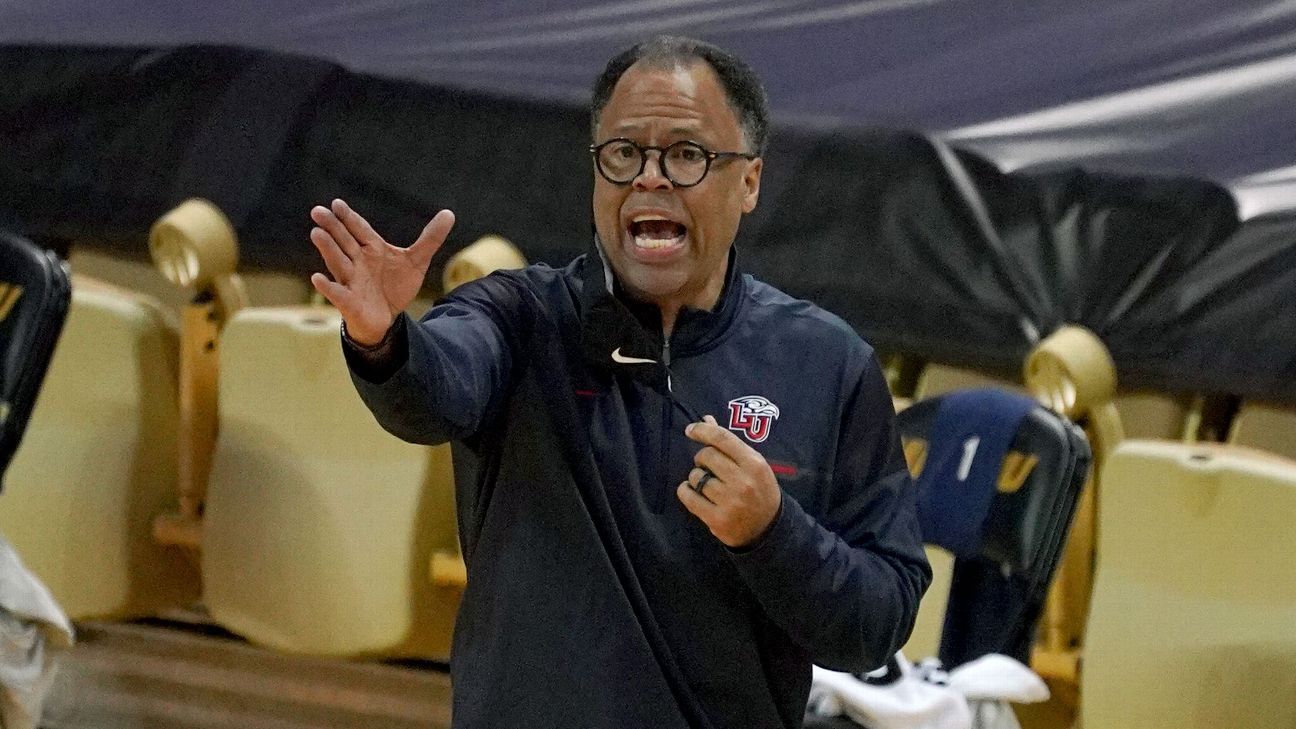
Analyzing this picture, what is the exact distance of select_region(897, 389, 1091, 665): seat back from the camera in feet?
7.93

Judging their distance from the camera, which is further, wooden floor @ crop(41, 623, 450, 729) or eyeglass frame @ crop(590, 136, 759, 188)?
wooden floor @ crop(41, 623, 450, 729)

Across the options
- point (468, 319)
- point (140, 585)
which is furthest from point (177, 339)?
point (468, 319)

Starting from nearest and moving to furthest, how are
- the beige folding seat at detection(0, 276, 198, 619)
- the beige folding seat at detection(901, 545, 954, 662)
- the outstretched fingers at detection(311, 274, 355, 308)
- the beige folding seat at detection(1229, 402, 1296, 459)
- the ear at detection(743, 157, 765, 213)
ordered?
the outstretched fingers at detection(311, 274, 355, 308), the ear at detection(743, 157, 765, 213), the beige folding seat at detection(901, 545, 954, 662), the beige folding seat at detection(1229, 402, 1296, 459), the beige folding seat at detection(0, 276, 198, 619)

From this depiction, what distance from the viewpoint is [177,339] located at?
3.28 meters

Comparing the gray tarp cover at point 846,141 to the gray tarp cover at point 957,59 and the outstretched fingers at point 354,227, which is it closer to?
the gray tarp cover at point 957,59

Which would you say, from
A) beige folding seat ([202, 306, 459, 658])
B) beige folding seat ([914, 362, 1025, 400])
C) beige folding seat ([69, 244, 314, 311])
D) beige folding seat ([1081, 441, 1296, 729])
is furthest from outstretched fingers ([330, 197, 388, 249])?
beige folding seat ([69, 244, 314, 311])

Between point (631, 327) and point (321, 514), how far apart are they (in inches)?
71.3

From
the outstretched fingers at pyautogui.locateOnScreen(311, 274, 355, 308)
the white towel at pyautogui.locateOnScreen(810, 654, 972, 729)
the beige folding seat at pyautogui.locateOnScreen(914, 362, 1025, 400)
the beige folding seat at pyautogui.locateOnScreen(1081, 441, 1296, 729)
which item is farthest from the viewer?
the beige folding seat at pyautogui.locateOnScreen(914, 362, 1025, 400)

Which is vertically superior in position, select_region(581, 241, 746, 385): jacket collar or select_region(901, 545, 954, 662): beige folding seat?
select_region(581, 241, 746, 385): jacket collar

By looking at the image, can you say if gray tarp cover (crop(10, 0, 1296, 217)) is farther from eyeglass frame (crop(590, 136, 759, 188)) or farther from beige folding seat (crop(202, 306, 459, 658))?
eyeglass frame (crop(590, 136, 759, 188))

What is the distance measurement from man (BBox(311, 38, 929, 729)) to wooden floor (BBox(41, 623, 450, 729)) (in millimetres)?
2084

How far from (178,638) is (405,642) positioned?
88 centimetres

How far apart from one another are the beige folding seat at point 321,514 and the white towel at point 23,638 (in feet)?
1.92

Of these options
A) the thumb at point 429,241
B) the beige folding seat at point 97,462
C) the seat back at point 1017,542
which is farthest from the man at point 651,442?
the beige folding seat at point 97,462
